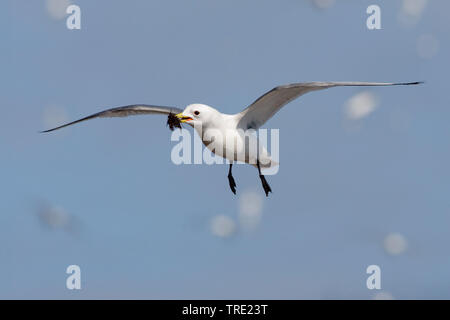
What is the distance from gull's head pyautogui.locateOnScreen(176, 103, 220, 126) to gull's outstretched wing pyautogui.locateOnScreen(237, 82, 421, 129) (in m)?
0.82

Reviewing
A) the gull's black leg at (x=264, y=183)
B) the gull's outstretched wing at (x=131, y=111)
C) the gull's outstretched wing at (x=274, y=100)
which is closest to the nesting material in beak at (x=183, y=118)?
the gull's outstretched wing at (x=131, y=111)

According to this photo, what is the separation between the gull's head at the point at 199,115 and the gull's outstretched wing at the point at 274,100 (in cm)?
82

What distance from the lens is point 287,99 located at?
805 inches

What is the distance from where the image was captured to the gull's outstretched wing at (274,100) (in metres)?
18.9

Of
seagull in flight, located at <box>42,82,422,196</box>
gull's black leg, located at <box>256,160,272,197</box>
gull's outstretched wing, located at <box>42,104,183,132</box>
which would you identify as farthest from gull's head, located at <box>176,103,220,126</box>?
gull's black leg, located at <box>256,160,272,197</box>

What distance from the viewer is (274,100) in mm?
20250

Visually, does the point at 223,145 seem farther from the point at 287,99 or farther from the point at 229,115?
the point at 287,99

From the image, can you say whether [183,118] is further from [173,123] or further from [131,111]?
[131,111]

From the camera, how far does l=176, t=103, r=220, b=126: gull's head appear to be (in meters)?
20.2

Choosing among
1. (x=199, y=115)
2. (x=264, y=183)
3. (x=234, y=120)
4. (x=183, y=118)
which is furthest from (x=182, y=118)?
(x=264, y=183)

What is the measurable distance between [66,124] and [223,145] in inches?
204

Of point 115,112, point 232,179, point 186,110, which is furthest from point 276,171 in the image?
point 115,112

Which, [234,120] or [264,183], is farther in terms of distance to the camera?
[264,183]

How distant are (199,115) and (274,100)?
2.06 m
